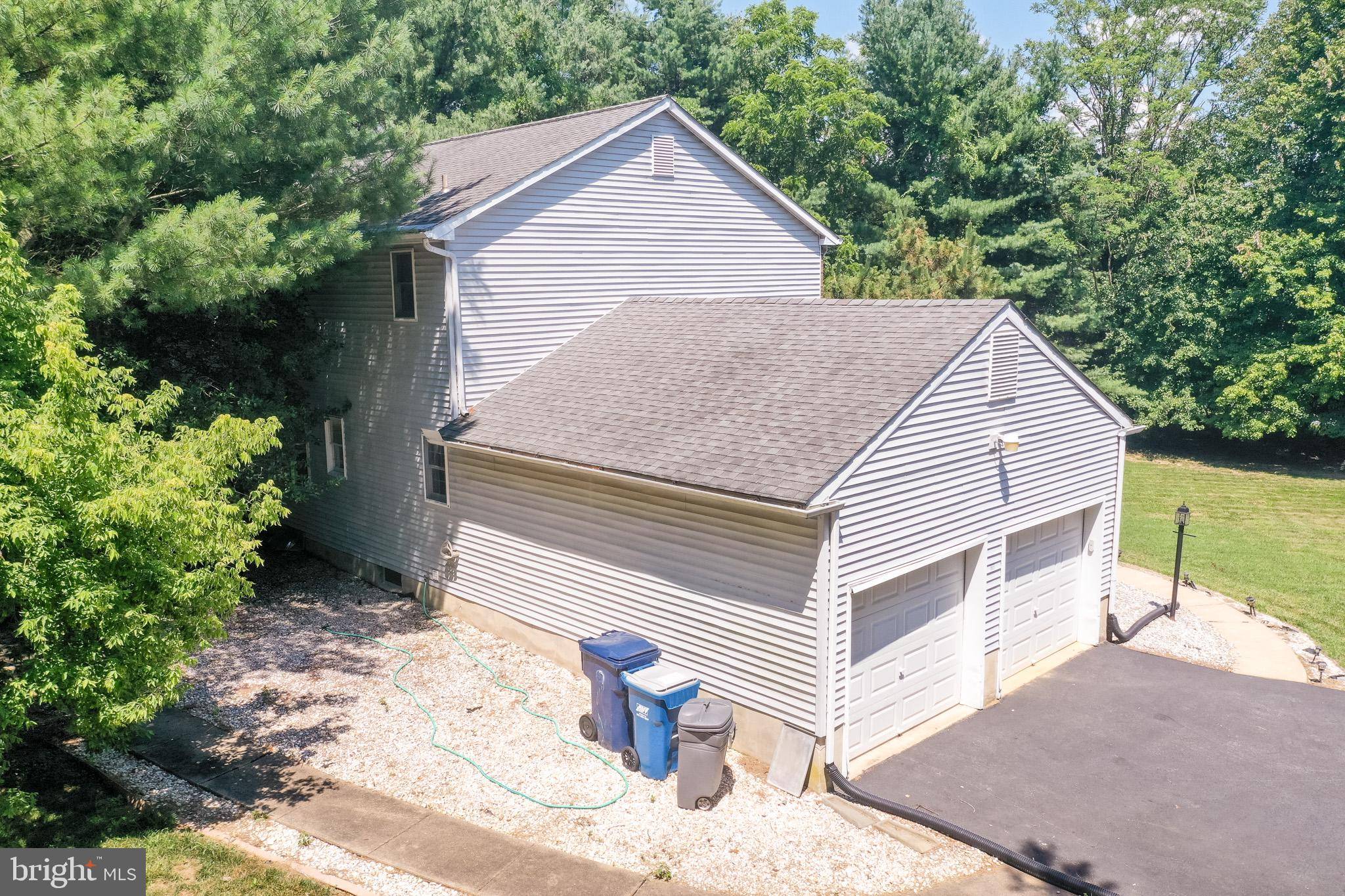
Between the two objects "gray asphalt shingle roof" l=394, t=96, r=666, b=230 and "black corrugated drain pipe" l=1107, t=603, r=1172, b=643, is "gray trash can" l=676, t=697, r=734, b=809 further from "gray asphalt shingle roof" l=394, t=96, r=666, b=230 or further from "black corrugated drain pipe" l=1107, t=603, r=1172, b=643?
"gray asphalt shingle roof" l=394, t=96, r=666, b=230

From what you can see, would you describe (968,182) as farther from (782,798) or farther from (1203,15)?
(782,798)

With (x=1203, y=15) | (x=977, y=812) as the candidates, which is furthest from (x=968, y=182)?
(x=977, y=812)

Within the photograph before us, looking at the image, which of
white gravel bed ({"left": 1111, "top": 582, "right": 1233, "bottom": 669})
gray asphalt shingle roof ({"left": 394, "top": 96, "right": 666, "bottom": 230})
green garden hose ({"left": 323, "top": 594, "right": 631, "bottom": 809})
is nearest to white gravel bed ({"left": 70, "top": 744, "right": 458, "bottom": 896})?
green garden hose ({"left": 323, "top": 594, "right": 631, "bottom": 809})

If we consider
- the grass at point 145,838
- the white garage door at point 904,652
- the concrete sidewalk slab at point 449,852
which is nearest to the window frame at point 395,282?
the grass at point 145,838

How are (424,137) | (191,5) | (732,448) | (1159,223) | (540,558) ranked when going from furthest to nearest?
(1159,223)
(424,137)
(540,558)
(191,5)
(732,448)

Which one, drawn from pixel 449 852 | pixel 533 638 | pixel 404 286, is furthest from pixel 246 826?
pixel 404 286
